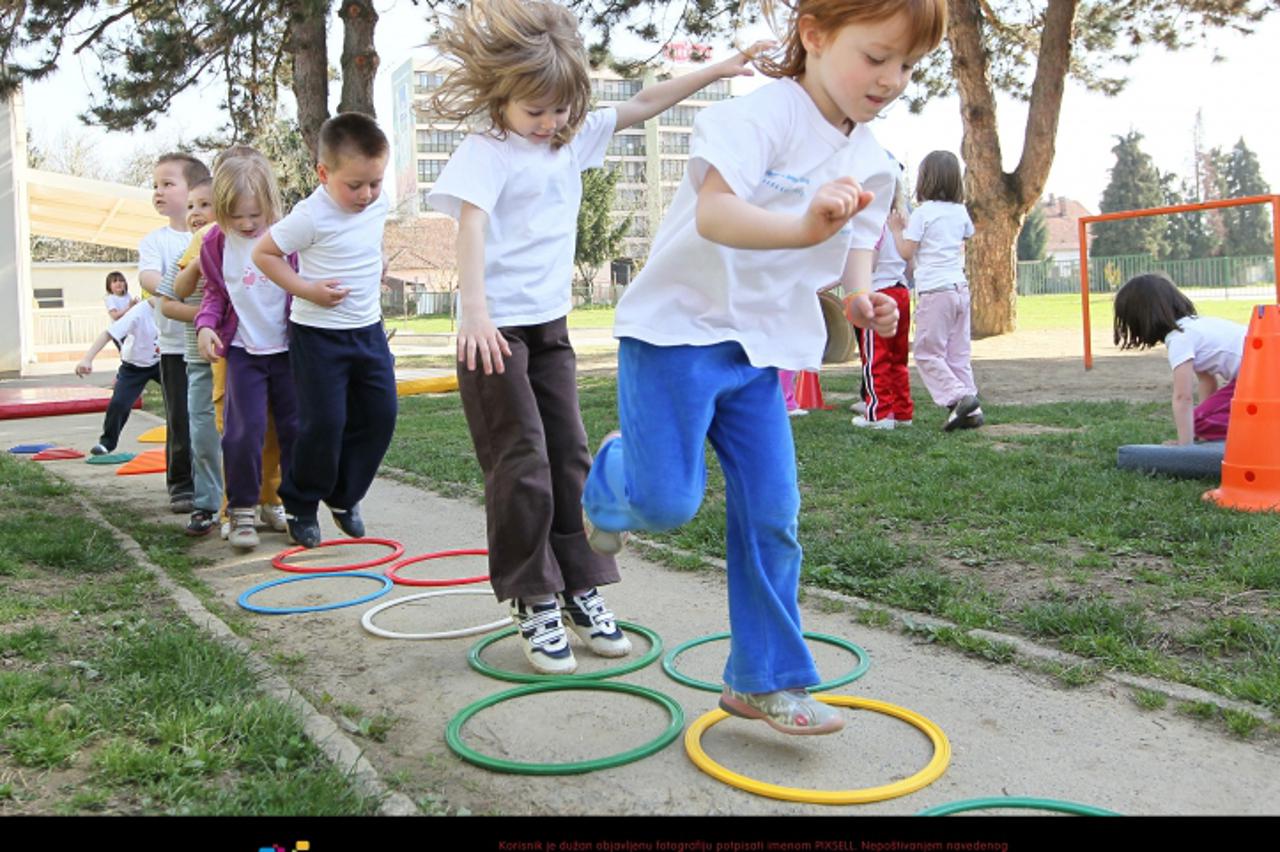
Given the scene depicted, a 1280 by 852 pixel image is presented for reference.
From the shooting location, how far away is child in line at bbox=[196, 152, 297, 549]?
5238mm

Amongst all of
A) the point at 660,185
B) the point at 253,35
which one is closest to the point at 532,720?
the point at 253,35

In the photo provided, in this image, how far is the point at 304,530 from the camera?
514 centimetres

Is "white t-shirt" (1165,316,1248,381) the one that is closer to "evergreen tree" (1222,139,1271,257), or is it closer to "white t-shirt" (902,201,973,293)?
"white t-shirt" (902,201,973,293)

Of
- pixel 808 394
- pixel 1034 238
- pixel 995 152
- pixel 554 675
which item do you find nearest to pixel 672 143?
pixel 1034 238

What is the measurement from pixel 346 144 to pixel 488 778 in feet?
10.2

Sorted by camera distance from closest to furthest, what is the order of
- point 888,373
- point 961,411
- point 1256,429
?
1. point 1256,429
2. point 961,411
3. point 888,373

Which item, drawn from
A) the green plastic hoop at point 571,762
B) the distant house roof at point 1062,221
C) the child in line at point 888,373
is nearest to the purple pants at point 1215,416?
the child in line at point 888,373

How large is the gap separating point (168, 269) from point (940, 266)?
5.62 meters

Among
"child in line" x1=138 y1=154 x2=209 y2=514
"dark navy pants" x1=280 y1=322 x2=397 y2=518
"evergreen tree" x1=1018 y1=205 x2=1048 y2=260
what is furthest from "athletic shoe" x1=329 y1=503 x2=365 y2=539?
"evergreen tree" x1=1018 y1=205 x2=1048 y2=260

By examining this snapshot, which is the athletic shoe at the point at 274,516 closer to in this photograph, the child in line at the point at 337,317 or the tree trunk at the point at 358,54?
the child in line at the point at 337,317

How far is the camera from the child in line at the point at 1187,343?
5.91 metres

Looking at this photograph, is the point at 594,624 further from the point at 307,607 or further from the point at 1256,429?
the point at 1256,429
